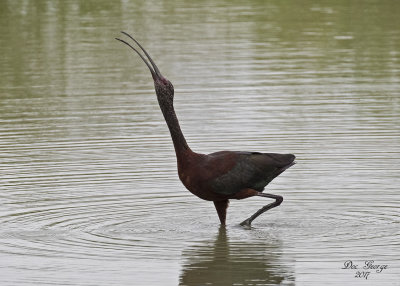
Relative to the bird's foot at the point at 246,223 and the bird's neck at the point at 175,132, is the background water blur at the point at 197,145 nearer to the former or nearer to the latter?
the bird's foot at the point at 246,223

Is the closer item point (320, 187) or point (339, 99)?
point (320, 187)

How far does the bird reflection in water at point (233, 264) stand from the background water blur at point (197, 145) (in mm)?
22

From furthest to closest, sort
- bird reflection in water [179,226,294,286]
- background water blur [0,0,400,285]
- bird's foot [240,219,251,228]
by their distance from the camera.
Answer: bird's foot [240,219,251,228]
background water blur [0,0,400,285]
bird reflection in water [179,226,294,286]

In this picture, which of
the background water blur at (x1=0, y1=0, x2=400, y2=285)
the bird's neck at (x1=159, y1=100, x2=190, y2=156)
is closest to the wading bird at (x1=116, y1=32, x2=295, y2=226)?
the bird's neck at (x1=159, y1=100, x2=190, y2=156)

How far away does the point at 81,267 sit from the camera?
11.3 metres

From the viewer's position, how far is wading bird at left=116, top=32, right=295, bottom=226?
40.0 ft

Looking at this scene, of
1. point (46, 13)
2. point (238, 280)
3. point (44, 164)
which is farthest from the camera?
point (46, 13)

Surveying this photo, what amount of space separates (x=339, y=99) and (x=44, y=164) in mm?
5756

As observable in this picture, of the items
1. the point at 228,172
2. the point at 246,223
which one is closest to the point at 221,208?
the point at 246,223

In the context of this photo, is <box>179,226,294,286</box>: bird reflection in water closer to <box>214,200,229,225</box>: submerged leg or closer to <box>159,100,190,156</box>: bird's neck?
<box>214,200,229,225</box>: submerged leg

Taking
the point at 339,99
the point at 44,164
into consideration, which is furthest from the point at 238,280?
the point at 339,99

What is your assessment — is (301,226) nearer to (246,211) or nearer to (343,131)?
(246,211)

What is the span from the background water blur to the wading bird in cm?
Result: 41

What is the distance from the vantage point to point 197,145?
16.7 meters
